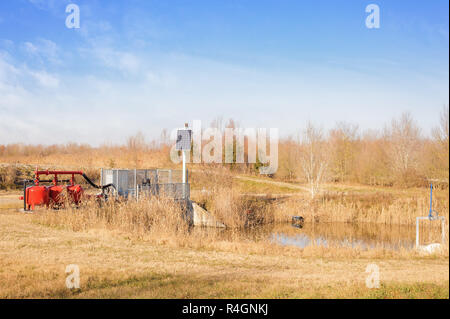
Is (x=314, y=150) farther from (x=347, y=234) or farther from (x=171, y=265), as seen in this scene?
(x=171, y=265)

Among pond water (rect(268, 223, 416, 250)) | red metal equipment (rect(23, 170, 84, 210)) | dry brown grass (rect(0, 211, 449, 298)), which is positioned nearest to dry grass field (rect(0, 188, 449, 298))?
dry brown grass (rect(0, 211, 449, 298))

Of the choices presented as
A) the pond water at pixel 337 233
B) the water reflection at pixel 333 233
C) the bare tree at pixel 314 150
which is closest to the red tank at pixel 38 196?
the water reflection at pixel 333 233

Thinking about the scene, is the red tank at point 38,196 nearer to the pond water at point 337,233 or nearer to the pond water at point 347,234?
the pond water at point 337,233

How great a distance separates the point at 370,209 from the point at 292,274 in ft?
56.1

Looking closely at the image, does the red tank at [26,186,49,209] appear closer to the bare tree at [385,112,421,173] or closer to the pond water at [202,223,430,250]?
the pond water at [202,223,430,250]

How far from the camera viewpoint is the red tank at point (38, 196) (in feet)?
56.5

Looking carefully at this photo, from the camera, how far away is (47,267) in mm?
8359

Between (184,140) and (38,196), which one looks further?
(184,140)

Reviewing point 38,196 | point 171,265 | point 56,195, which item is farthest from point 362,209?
point 171,265

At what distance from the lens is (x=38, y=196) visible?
56.7 ft

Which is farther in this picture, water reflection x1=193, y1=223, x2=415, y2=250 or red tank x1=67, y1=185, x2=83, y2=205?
water reflection x1=193, y1=223, x2=415, y2=250

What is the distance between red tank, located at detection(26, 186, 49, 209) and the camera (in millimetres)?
17234

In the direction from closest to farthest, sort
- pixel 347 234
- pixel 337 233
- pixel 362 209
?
pixel 347 234, pixel 337 233, pixel 362 209
